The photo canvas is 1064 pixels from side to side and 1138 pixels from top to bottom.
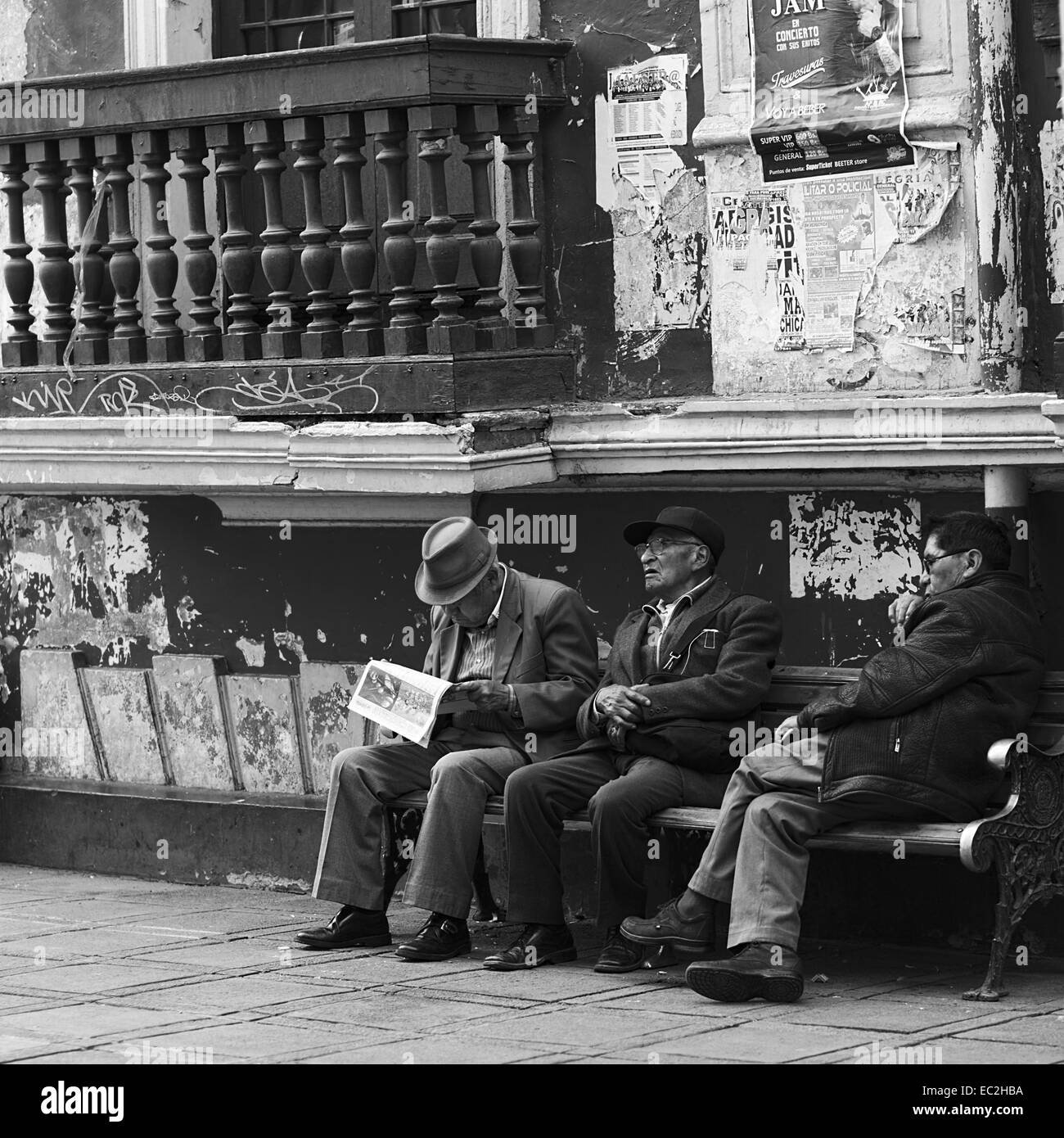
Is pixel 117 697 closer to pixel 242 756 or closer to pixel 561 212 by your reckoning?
pixel 242 756

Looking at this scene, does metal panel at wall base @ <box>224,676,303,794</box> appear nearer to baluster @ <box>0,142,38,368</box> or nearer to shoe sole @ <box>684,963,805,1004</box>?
baluster @ <box>0,142,38,368</box>

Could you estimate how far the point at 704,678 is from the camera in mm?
7082

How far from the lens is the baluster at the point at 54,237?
8508 mm

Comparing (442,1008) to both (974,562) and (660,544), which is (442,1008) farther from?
(974,562)

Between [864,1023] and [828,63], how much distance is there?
3.21 m

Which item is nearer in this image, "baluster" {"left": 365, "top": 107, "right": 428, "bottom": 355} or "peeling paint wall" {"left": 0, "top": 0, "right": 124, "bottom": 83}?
"baluster" {"left": 365, "top": 107, "right": 428, "bottom": 355}

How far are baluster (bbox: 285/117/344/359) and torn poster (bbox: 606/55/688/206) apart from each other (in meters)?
1.07

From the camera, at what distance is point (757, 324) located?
7.64 m

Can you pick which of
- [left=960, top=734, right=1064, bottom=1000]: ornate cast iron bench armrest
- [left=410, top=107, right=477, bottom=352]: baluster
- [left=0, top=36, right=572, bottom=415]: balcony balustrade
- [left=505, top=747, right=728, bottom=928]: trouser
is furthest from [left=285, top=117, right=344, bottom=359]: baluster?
[left=960, top=734, right=1064, bottom=1000]: ornate cast iron bench armrest

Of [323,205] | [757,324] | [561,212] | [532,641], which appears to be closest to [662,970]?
[532,641]

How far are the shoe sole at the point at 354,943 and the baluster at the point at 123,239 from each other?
250 cm

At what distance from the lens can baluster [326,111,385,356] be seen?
305 inches

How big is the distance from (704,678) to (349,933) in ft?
5.07

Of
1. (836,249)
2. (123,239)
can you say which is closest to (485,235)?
(836,249)
